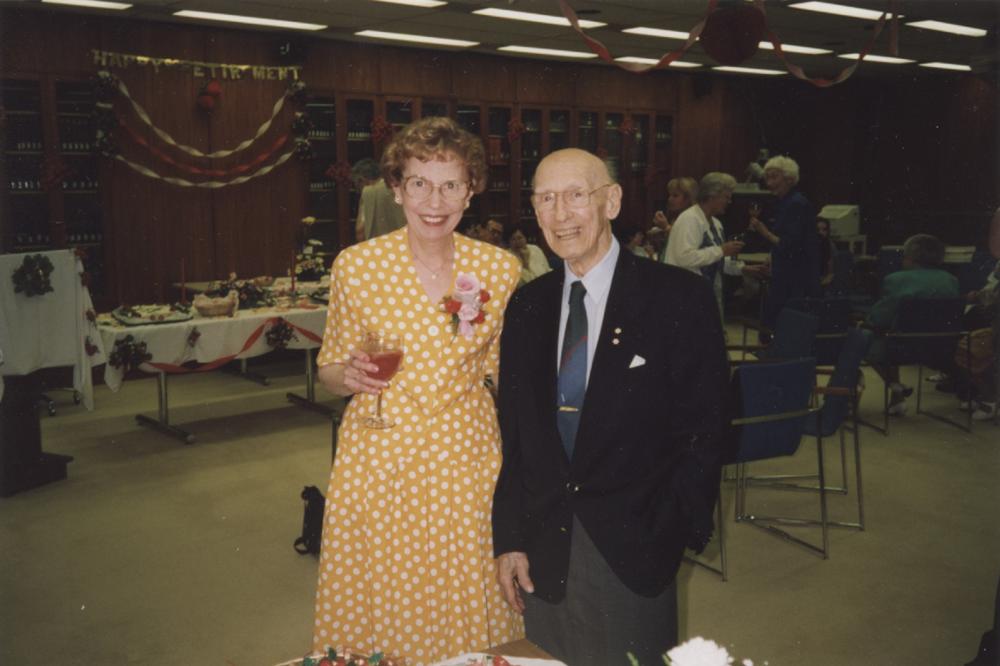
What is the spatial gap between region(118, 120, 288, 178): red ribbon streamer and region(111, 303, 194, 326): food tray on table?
2.47 m

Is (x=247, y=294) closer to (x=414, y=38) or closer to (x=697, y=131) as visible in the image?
(x=414, y=38)

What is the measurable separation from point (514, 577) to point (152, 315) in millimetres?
4172

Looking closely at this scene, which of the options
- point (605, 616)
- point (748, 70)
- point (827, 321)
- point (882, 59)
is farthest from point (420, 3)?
point (882, 59)

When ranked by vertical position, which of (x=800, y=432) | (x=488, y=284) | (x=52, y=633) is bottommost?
(x=52, y=633)

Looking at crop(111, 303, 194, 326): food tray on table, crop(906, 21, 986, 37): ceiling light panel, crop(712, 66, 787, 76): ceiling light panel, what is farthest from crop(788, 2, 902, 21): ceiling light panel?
crop(111, 303, 194, 326): food tray on table

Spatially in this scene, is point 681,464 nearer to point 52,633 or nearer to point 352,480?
point 352,480

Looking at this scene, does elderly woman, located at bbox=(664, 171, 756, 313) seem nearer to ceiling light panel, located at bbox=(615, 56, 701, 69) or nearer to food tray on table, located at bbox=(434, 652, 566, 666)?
food tray on table, located at bbox=(434, 652, 566, 666)

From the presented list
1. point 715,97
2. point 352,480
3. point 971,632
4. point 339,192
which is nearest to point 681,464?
point 352,480

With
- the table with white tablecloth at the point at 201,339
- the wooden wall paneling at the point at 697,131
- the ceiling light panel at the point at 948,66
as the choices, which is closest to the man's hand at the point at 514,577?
the table with white tablecloth at the point at 201,339

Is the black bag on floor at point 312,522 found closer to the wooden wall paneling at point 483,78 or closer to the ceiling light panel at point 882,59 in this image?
the wooden wall paneling at point 483,78

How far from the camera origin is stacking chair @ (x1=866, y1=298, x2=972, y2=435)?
585cm

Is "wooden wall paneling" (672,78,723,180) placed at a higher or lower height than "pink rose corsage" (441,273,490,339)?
higher

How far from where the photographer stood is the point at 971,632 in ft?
10.9

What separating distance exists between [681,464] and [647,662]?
1.44 feet
